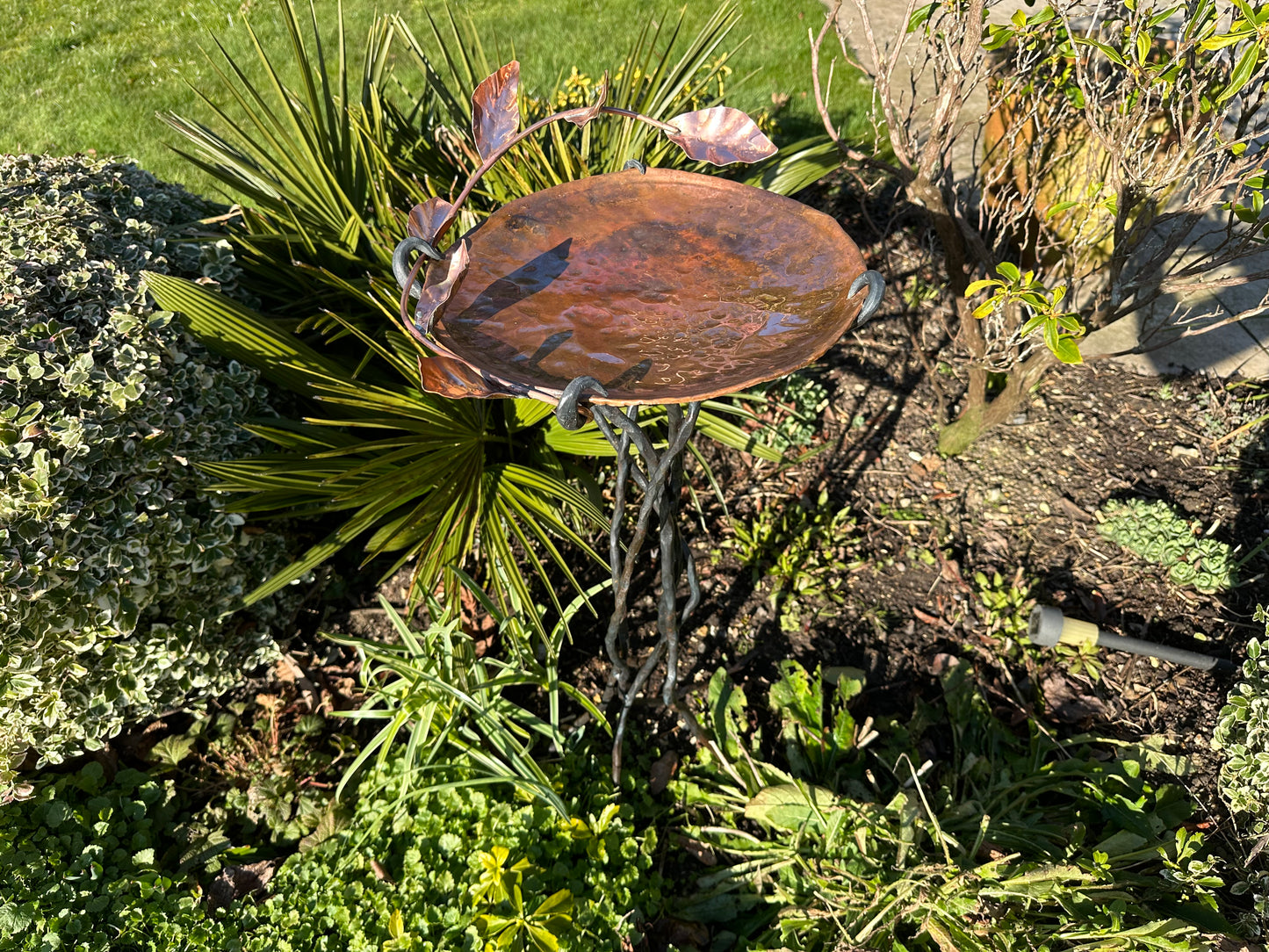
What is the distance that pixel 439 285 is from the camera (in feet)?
4.19

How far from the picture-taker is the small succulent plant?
2.38 meters

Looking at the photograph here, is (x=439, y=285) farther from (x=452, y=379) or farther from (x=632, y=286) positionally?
(x=632, y=286)

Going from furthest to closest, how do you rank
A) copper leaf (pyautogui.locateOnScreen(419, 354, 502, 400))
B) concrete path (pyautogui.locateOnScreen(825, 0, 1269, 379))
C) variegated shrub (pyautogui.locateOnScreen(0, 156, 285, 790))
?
concrete path (pyautogui.locateOnScreen(825, 0, 1269, 379)), variegated shrub (pyautogui.locateOnScreen(0, 156, 285, 790)), copper leaf (pyautogui.locateOnScreen(419, 354, 502, 400))

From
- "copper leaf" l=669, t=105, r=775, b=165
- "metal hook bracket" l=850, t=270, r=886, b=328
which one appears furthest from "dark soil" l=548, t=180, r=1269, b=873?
"copper leaf" l=669, t=105, r=775, b=165

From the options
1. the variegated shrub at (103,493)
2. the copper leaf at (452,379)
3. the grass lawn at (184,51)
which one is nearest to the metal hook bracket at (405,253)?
the copper leaf at (452,379)

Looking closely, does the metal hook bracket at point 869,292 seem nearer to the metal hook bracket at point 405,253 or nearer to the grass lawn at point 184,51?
the metal hook bracket at point 405,253

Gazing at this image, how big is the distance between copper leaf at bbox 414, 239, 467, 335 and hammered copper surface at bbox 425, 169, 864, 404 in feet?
0.15

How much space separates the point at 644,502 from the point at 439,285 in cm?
56

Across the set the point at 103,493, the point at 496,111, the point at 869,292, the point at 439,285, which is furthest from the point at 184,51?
the point at 869,292

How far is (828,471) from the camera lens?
2.84 metres

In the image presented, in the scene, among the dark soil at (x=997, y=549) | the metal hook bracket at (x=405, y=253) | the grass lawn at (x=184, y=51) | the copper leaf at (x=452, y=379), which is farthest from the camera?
the grass lawn at (x=184, y=51)

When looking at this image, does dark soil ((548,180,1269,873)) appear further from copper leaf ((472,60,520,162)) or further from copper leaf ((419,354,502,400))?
copper leaf ((472,60,520,162))

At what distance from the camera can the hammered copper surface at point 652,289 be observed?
1.24 meters

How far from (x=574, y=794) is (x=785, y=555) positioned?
3.23 feet
